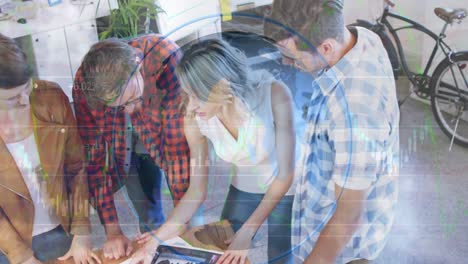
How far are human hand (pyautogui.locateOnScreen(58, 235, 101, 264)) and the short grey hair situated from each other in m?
0.66

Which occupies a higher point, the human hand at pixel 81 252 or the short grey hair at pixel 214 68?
the short grey hair at pixel 214 68

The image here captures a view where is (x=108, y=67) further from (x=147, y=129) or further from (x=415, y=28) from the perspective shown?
(x=415, y=28)

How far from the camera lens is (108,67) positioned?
1291mm

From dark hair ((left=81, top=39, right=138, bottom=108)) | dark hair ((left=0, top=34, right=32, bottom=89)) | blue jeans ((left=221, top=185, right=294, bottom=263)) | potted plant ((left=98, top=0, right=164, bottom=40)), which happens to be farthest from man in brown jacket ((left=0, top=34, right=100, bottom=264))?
blue jeans ((left=221, top=185, right=294, bottom=263))

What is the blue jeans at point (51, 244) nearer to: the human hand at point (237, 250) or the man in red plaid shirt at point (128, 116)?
the man in red plaid shirt at point (128, 116)

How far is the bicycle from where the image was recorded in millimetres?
1105

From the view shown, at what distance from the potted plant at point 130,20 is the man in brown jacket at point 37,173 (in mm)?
247

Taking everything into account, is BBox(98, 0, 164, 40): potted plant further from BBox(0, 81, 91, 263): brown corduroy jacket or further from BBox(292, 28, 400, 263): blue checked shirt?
BBox(292, 28, 400, 263): blue checked shirt

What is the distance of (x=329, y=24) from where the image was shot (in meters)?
1.13

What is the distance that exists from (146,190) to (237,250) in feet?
1.01

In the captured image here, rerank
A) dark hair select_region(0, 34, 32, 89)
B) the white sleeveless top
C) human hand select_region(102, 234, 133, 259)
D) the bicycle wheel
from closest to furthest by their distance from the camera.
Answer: the bicycle wheel, the white sleeveless top, dark hair select_region(0, 34, 32, 89), human hand select_region(102, 234, 133, 259)

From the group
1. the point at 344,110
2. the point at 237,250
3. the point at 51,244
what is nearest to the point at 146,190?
the point at 237,250

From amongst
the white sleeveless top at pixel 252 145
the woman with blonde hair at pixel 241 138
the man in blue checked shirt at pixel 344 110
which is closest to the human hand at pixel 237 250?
the woman with blonde hair at pixel 241 138

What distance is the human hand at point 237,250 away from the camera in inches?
54.1
